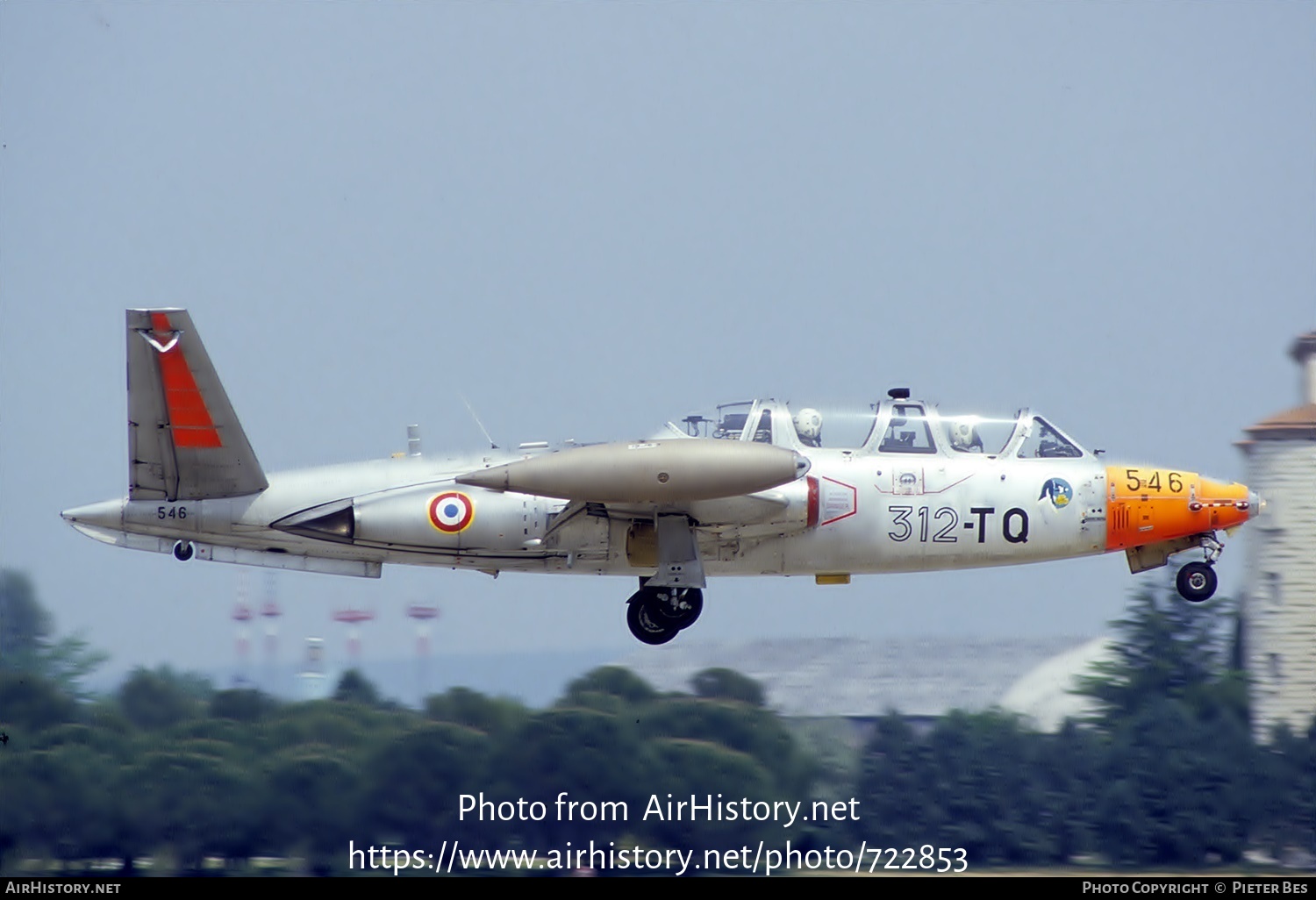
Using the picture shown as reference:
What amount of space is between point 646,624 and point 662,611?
0.99 ft

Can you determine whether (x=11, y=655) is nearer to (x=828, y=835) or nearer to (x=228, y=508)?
(x=228, y=508)

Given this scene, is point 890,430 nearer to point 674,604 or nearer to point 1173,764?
point 674,604

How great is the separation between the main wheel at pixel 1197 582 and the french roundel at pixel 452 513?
34.0 feet

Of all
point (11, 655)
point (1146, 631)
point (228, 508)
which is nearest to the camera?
point (228, 508)

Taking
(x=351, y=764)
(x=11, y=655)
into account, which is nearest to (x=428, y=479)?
(x=351, y=764)

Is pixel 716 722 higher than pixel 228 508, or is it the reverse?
pixel 228 508

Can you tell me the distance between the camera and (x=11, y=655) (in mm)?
29703

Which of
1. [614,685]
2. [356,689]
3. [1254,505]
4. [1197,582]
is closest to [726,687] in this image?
[614,685]

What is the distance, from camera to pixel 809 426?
21344mm

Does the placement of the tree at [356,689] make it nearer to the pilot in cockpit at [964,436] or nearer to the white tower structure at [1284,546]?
the pilot in cockpit at [964,436]

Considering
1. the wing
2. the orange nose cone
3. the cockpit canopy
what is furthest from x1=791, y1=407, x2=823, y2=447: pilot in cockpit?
the orange nose cone

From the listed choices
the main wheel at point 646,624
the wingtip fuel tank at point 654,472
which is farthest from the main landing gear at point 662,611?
the wingtip fuel tank at point 654,472

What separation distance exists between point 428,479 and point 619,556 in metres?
2.82

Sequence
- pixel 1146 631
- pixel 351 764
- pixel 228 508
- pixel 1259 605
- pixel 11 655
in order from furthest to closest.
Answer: pixel 1259 605 < pixel 1146 631 < pixel 11 655 < pixel 351 764 < pixel 228 508
